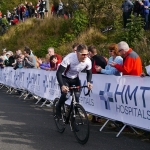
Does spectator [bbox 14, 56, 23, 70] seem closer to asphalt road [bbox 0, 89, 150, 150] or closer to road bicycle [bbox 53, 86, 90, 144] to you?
asphalt road [bbox 0, 89, 150, 150]

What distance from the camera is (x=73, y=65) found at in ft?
28.8

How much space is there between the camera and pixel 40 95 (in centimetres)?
1495

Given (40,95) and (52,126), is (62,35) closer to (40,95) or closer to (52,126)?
(40,95)

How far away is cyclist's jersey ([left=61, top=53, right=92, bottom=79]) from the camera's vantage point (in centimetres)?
862

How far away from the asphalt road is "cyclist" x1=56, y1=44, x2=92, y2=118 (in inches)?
30.2

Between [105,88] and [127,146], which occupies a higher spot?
[105,88]

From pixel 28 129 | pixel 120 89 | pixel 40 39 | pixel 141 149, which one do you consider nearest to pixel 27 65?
pixel 28 129

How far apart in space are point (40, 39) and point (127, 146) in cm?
2410

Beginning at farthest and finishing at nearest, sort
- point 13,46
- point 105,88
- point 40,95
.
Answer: point 13,46 < point 40,95 < point 105,88

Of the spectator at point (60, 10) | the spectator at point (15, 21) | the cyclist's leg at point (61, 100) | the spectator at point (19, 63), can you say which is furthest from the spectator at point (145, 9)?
the spectator at point (15, 21)

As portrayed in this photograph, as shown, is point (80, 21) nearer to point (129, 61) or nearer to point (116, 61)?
point (116, 61)

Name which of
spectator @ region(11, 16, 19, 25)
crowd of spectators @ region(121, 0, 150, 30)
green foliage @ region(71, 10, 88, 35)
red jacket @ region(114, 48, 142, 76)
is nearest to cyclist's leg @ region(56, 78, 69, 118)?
red jacket @ region(114, 48, 142, 76)

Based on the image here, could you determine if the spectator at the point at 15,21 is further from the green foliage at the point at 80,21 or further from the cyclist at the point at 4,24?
the green foliage at the point at 80,21

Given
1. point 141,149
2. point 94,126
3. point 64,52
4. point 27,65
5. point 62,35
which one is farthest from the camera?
point 62,35
